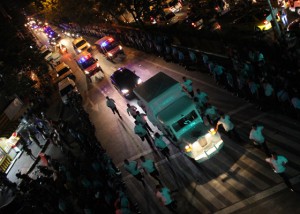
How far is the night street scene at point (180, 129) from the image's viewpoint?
13336 mm

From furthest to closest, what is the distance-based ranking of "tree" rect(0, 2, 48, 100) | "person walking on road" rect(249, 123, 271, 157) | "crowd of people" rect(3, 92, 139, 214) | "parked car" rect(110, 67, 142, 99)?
"tree" rect(0, 2, 48, 100)
"parked car" rect(110, 67, 142, 99)
"crowd of people" rect(3, 92, 139, 214)
"person walking on road" rect(249, 123, 271, 157)

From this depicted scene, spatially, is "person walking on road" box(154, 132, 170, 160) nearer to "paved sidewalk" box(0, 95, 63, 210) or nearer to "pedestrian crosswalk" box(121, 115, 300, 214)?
"pedestrian crosswalk" box(121, 115, 300, 214)

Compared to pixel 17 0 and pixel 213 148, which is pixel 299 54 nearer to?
pixel 213 148

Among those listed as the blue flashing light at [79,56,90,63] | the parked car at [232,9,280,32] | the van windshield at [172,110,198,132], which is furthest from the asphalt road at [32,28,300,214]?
the blue flashing light at [79,56,90,63]

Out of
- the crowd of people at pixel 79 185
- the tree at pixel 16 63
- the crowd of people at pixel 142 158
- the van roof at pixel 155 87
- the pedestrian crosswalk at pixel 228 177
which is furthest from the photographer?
the tree at pixel 16 63

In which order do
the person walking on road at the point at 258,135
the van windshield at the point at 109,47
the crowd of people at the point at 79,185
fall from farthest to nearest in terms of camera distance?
the van windshield at the point at 109,47 < the crowd of people at the point at 79,185 < the person walking on road at the point at 258,135

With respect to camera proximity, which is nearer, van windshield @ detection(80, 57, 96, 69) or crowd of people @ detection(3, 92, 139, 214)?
crowd of people @ detection(3, 92, 139, 214)

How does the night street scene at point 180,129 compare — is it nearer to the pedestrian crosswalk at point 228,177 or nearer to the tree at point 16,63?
the pedestrian crosswalk at point 228,177

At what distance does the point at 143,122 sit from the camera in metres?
18.8

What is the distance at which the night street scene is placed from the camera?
13336 mm

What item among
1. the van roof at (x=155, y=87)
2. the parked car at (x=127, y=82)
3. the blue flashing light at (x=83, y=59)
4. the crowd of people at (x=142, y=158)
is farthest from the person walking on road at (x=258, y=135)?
the blue flashing light at (x=83, y=59)

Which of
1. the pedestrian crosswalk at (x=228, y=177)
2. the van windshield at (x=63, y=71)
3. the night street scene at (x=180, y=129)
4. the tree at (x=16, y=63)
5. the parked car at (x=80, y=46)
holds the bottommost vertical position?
the pedestrian crosswalk at (x=228, y=177)

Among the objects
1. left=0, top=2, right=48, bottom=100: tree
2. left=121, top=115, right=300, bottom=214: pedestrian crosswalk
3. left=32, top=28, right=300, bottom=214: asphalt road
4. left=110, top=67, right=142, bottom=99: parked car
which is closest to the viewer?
left=32, top=28, right=300, bottom=214: asphalt road

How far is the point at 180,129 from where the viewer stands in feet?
51.0
